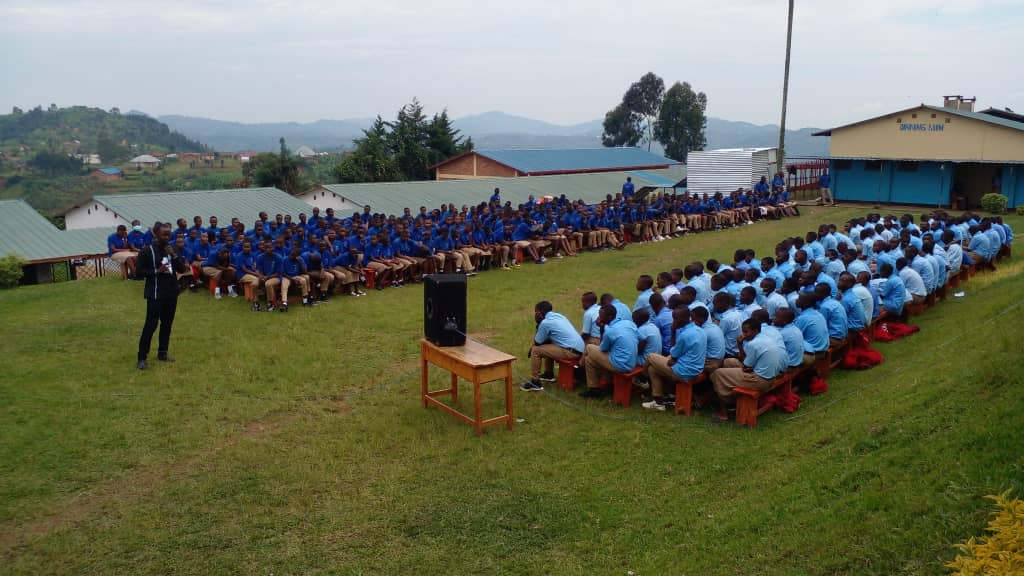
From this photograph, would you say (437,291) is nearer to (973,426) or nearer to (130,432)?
(130,432)

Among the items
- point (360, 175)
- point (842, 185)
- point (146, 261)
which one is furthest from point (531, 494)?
point (360, 175)

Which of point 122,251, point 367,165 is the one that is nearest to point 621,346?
point 122,251

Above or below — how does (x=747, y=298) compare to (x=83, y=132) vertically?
below

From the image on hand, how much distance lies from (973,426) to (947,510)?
1.26 meters

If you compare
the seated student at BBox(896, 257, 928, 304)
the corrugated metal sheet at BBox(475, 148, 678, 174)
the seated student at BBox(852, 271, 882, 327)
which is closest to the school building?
the corrugated metal sheet at BBox(475, 148, 678, 174)

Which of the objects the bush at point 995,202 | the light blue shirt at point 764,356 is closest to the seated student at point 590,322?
the light blue shirt at point 764,356

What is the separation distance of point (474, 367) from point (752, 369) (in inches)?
122

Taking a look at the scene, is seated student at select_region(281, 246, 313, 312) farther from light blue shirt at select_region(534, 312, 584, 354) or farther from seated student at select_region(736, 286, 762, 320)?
seated student at select_region(736, 286, 762, 320)

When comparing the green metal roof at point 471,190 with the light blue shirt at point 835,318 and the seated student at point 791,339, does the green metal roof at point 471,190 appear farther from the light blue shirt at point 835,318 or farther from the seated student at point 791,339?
the seated student at point 791,339

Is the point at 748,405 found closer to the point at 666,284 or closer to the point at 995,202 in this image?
the point at 666,284

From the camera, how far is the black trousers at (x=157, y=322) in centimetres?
1011

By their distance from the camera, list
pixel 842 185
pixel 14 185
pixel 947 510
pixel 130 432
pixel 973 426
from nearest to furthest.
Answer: pixel 947 510 < pixel 973 426 < pixel 130 432 < pixel 842 185 < pixel 14 185

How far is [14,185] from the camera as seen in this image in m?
71.7

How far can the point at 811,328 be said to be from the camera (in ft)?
30.7
